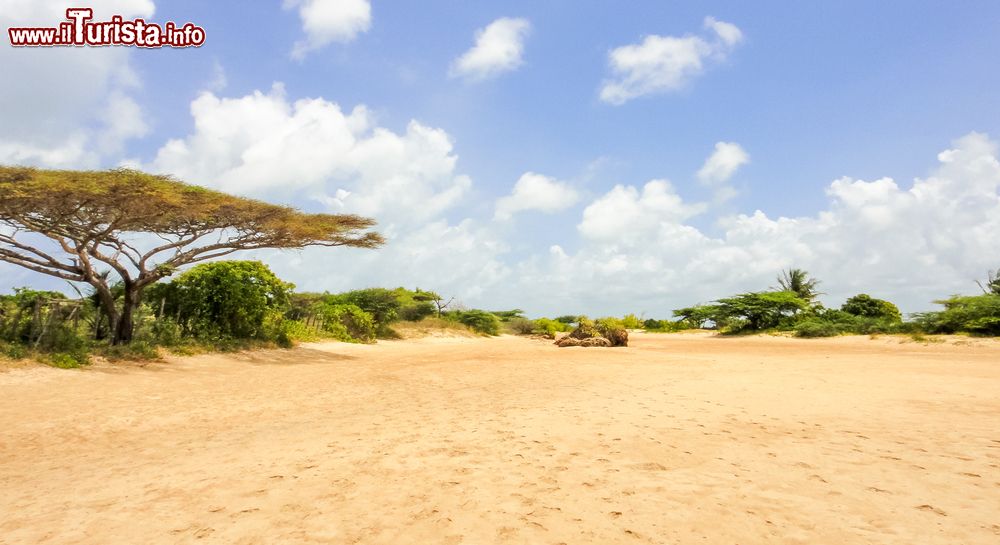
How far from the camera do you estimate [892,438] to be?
15.7ft

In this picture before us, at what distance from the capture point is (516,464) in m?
4.34

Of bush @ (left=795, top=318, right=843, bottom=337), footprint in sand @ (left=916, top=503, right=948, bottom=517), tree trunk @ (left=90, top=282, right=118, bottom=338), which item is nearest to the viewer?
footprint in sand @ (left=916, top=503, right=948, bottom=517)

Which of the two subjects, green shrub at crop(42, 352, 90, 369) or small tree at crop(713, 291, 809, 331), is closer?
green shrub at crop(42, 352, 90, 369)

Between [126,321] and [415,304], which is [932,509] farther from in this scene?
[415,304]

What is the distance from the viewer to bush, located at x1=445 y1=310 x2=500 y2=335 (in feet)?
132

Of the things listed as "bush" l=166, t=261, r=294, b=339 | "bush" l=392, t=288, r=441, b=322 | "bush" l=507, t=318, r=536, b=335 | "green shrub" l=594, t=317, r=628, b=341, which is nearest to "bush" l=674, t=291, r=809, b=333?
"green shrub" l=594, t=317, r=628, b=341

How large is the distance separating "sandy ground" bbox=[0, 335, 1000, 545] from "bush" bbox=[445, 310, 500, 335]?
31.0 m

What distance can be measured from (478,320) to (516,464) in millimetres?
35933

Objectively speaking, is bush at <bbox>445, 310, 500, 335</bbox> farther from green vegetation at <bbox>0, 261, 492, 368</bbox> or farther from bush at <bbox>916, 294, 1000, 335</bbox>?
bush at <bbox>916, 294, 1000, 335</bbox>

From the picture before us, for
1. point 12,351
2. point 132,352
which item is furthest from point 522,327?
point 12,351

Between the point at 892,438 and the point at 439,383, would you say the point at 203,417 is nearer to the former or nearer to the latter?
the point at 439,383

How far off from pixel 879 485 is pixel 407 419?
5002 millimetres

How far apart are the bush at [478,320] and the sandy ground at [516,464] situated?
102 ft

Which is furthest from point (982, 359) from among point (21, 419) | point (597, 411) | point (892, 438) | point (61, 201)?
point (61, 201)
